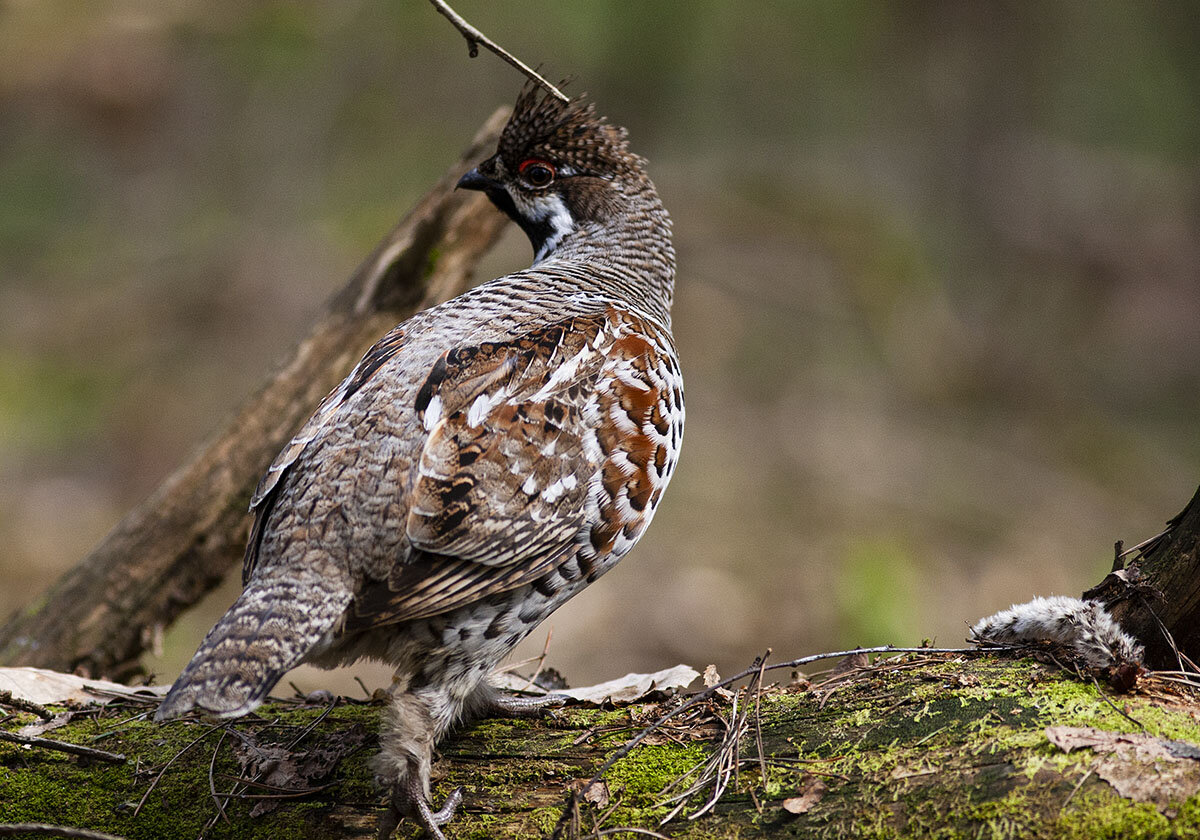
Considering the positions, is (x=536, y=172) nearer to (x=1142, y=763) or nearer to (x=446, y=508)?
(x=446, y=508)

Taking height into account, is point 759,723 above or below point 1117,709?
above

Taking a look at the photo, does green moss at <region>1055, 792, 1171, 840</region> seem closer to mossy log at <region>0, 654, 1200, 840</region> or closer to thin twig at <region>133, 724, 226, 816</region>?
mossy log at <region>0, 654, 1200, 840</region>

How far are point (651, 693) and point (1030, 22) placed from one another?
13774mm

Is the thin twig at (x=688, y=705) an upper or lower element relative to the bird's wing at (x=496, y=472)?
lower

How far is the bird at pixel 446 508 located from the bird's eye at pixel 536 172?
0.96 meters

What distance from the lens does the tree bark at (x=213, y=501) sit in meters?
5.23

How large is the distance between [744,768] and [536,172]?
315 centimetres

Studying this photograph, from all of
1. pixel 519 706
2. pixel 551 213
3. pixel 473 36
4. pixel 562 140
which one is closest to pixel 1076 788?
pixel 519 706

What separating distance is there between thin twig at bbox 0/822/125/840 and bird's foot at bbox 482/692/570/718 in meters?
1.33

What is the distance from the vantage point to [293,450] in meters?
3.62

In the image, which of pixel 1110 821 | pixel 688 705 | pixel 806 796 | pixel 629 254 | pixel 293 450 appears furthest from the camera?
pixel 629 254

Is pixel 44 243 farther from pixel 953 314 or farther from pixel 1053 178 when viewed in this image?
pixel 1053 178

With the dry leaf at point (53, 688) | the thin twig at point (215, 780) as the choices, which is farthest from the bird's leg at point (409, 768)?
the dry leaf at point (53, 688)

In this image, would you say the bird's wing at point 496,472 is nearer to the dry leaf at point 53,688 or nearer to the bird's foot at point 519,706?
the bird's foot at point 519,706
